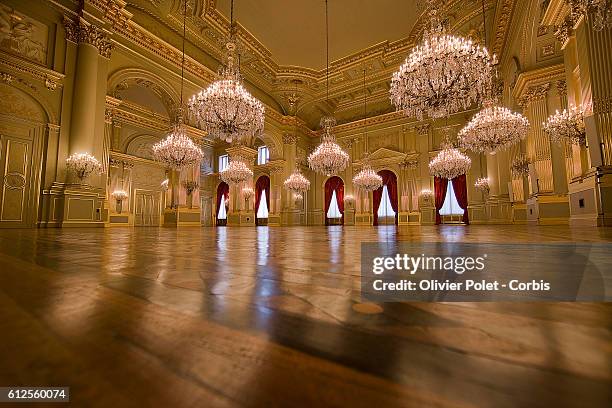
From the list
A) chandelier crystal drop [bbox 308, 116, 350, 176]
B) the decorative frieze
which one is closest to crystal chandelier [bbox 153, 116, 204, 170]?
the decorative frieze

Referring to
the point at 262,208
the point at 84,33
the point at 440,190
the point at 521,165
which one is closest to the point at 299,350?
the point at 84,33

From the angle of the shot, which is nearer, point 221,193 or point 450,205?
point 450,205

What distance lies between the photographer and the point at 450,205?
11562mm

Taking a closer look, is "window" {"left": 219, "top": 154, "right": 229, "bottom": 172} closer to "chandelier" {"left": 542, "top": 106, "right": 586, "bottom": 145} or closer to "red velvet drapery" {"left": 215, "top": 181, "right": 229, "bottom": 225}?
"red velvet drapery" {"left": 215, "top": 181, "right": 229, "bottom": 225}

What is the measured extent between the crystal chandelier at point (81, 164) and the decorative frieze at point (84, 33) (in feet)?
8.17

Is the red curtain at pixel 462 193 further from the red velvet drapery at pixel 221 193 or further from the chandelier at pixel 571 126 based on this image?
the red velvet drapery at pixel 221 193

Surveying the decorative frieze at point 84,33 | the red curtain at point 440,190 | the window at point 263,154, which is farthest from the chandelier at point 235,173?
the red curtain at point 440,190

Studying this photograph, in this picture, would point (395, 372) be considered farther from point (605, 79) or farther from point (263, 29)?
point (263, 29)

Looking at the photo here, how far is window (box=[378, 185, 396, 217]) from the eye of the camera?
12.8 metres

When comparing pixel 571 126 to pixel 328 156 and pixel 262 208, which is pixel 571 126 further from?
pixel 262 208

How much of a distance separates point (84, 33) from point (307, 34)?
5795 mm

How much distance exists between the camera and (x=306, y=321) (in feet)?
1.39

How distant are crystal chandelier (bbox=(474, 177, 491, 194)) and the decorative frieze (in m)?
12.4

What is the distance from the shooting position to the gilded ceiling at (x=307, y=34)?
7.27 meters
